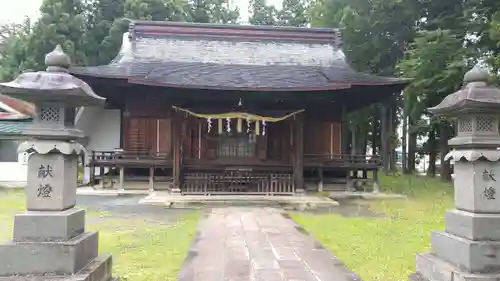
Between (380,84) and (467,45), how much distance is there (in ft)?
14.5

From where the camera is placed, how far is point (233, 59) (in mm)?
17703

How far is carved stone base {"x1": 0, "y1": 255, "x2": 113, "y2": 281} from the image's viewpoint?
402cm

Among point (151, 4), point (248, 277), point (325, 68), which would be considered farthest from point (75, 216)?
point (151, 4)

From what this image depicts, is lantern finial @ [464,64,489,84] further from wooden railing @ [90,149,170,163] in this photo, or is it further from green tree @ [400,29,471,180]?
wooden railing @ [90,149,170,163]

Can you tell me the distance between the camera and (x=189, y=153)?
15109mm

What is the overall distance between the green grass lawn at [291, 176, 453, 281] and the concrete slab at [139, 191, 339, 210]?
5.16ft

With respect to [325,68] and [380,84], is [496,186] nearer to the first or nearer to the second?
[380,84]

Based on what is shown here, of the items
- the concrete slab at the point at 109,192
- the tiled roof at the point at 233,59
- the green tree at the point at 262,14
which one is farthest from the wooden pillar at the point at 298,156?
the green tree at the point at 262,14

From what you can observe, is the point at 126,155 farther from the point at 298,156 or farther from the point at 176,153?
the point at 298,156

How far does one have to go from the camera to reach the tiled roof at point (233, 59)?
14.2 meters

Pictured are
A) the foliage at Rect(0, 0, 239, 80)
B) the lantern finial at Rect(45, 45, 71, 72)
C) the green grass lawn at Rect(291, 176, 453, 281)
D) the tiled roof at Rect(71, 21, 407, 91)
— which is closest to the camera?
the lantern finial at Rect(45, 45, 71, 72)

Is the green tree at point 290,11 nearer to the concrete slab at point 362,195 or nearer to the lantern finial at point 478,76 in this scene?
the concrete slab at point 362,195

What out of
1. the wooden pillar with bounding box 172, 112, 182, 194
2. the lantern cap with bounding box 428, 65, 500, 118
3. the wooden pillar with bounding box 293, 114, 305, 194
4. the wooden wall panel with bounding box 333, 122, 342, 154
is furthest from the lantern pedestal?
the wooden wall panel with bounding box 333, 122, 342, 154

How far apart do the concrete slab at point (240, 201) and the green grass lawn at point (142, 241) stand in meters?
1.73
